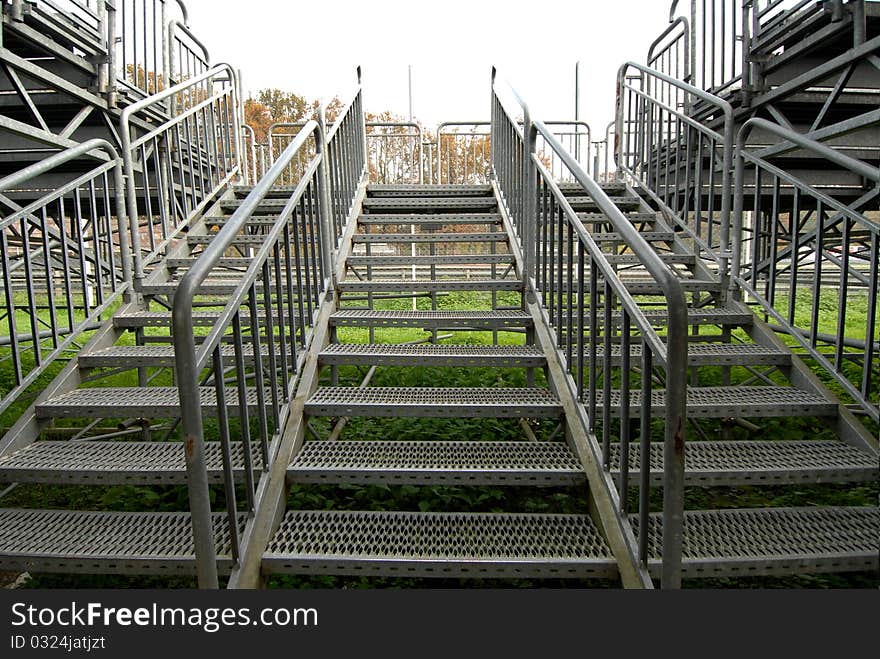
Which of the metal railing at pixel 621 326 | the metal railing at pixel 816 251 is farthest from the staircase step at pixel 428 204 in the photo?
the metal railing at pixel 816 251

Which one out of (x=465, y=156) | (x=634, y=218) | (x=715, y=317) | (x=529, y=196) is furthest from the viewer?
(x=465, y=156)

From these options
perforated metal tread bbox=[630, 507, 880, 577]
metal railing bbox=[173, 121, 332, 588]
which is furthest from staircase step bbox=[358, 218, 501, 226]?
perforated metal tread bbox=[630, 507, 880, 577]

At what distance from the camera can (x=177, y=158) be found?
177 inches

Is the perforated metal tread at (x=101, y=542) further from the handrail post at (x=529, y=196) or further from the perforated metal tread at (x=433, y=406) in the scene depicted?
the handrail post at (x=529, y=196)

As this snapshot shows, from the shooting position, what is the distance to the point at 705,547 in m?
1.94

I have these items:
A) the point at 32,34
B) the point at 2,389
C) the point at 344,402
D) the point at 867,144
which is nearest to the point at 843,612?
the point at 344,402

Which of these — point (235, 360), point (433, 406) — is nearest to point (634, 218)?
point (433, 406)

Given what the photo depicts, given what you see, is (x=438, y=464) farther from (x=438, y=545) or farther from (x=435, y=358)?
(x=435, y=358)

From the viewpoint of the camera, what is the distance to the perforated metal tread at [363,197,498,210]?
178 inches

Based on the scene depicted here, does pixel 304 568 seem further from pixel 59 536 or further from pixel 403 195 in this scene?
pixel 403 195

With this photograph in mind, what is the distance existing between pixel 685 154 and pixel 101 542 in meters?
4.59

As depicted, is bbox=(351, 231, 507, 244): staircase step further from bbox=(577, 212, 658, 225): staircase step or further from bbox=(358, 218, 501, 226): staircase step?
bbox=(577, 212, 658, 225): staircase step

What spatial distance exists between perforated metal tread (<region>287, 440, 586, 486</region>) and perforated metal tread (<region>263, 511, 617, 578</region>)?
144 mm

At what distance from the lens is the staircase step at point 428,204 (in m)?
4.52
